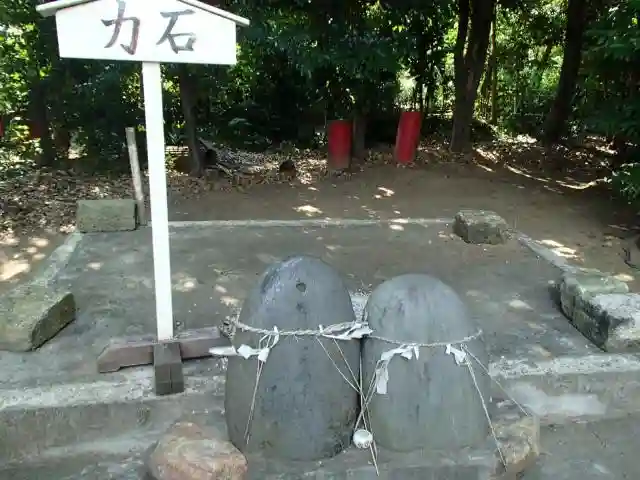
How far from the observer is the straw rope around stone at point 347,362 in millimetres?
2076

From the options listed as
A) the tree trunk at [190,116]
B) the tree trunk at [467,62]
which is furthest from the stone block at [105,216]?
the tree trunk at [467,62]

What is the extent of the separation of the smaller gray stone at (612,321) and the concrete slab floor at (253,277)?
83 millimetres

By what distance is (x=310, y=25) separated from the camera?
7.96 m

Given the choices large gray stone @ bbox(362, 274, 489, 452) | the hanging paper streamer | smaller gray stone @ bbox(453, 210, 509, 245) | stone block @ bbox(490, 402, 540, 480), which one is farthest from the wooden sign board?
smaller gray stone @ bbox(453, 210, 509, 245)

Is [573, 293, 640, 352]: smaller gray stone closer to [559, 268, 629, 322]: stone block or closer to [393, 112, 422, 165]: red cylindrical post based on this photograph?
[559, 268, 629, 322]: stone block

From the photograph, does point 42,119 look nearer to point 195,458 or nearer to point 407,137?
point 407,137

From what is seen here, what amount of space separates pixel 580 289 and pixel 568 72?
8801mm

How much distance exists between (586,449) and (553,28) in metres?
12.1

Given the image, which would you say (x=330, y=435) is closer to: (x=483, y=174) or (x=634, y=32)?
(x=634, y=32)

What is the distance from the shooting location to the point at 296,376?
207cm

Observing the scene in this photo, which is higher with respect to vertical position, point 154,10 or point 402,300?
point 154,10

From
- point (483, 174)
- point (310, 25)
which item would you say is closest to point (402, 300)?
point (310, 25)

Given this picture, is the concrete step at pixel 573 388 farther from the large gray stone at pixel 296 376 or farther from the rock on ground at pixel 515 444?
the large gray stone at pixel 296 376

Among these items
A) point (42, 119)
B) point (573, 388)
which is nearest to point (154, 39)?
point (573, 388)
